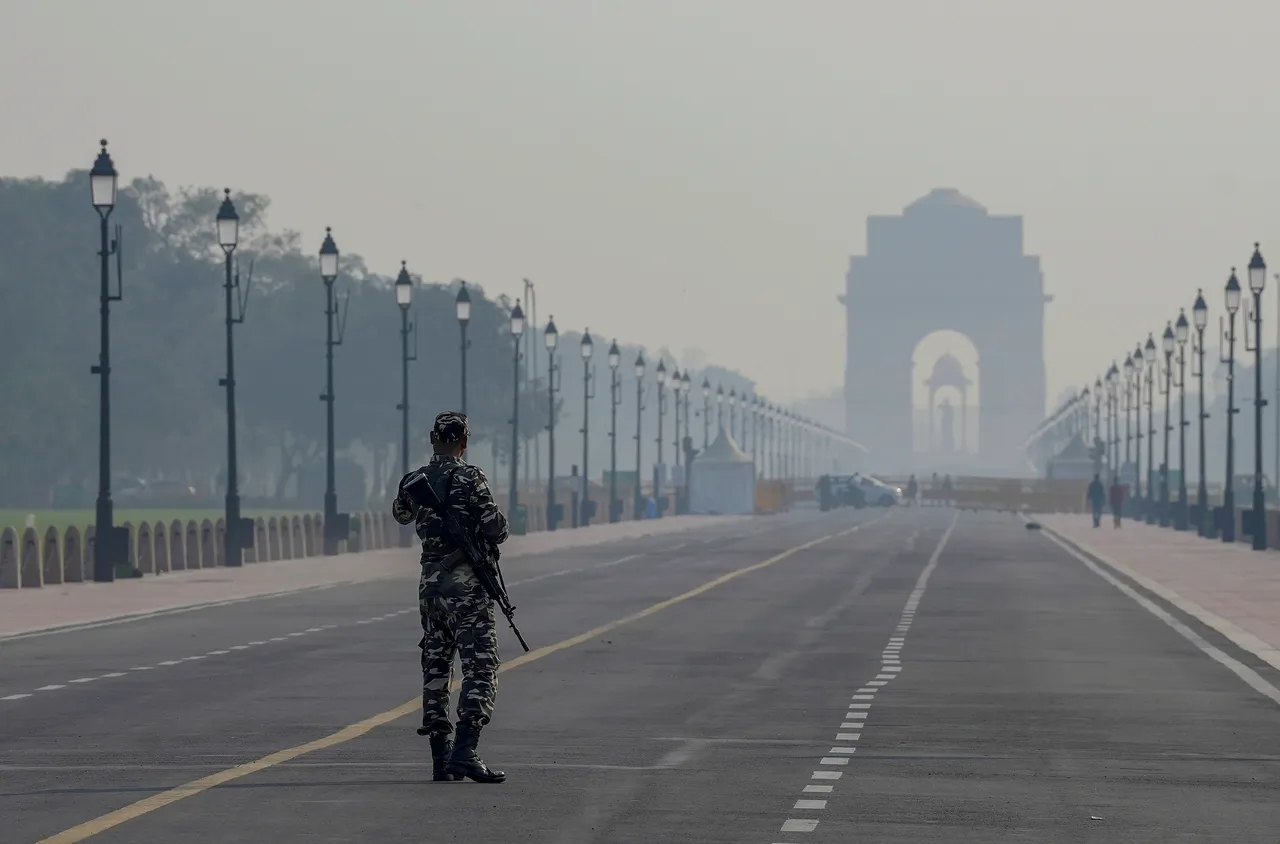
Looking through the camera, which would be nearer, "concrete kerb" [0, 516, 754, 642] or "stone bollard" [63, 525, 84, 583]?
"concrete kerb" [0, 516, 754, 642]

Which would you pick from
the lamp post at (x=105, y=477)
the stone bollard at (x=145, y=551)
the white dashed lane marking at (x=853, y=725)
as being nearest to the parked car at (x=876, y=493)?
the stone bollard at (x=145, y=551)

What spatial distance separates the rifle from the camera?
43.8ft

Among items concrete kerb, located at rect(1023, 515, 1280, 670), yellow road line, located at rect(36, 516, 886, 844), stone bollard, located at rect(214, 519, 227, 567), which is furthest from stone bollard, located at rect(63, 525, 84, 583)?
yellow road line, located at rect(36, 516, 886, 844)

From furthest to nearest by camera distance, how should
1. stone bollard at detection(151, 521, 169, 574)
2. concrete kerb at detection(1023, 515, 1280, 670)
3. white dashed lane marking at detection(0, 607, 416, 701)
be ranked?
stone bollard at detection(151, 521, 169, 574) < concrete kerb at detection(1023, 515, 1280, 670) < white dashed lane marking at detection(0, 607, 416, 701)

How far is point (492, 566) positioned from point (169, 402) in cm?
9786

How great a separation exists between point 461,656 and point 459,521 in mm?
671

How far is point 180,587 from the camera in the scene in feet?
127

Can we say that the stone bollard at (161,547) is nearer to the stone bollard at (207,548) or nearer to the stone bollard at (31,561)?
the stone bollard at (207,548)

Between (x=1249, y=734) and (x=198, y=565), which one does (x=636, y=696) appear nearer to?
(x=1249, y=734)

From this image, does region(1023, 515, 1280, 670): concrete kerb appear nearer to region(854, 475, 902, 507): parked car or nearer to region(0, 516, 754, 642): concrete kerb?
region(0, 516, 754, 642): concrete kerb

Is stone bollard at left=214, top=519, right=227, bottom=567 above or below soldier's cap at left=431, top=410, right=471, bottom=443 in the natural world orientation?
below

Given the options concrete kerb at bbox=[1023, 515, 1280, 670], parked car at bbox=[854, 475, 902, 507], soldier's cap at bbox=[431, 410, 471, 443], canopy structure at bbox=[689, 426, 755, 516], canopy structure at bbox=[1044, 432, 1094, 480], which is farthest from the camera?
parked car at bbox=[854, 475, 902, 507]

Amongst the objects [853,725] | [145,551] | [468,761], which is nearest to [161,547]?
[145,551]

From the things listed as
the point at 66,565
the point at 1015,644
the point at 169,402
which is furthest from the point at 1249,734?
the point at 169,402
